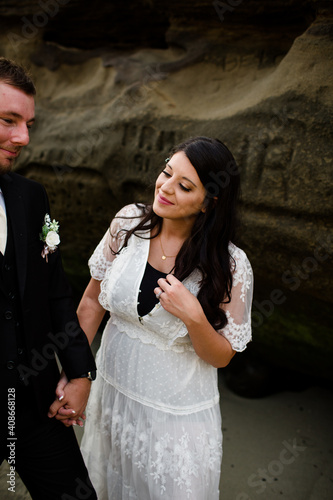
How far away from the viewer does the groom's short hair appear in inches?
63.2

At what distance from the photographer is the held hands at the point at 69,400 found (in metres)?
1.82

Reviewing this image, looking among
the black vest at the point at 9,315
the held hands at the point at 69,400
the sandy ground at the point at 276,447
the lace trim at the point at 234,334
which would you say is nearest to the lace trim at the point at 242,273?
the lace trim at the point at 234,334

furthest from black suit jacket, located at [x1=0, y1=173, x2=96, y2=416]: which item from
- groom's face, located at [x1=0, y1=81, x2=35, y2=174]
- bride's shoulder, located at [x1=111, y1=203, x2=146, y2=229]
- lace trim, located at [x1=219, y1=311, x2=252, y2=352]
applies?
lace trim, located at [x1=219, y1=311, x2=252, y2=352]

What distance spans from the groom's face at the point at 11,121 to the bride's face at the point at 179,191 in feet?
1.89

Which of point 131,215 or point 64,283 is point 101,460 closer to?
point 64,283

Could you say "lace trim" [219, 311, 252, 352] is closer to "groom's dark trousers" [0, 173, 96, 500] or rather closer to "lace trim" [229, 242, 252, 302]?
"lace trim" [229, 242, 252, 302]

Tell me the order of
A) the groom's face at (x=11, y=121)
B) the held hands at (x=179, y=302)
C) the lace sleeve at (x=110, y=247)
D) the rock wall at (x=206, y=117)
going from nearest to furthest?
1. the groom's face at (x=11, y=121)
2. the held hands at (x=179, y=302)
3. the lace sleeve at (x=110, y=247)
4. the rock wall at (x=206, y=117)

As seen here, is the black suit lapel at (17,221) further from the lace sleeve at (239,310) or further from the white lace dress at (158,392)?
the lace sleeve at (239,310)

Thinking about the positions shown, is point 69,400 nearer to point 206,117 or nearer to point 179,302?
point 179,302

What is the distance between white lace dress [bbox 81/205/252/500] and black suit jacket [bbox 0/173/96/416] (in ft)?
0.65

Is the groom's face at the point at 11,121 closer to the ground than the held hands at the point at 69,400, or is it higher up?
higher up

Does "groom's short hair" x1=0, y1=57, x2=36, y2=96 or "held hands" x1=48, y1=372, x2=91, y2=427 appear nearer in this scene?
"groom's short hair" x1=0, y1=57, x2=36, y2=96

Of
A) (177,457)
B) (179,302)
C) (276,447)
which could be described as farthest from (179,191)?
(276,447)

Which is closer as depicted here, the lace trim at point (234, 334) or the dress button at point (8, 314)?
the dress button at point (8, 314)
